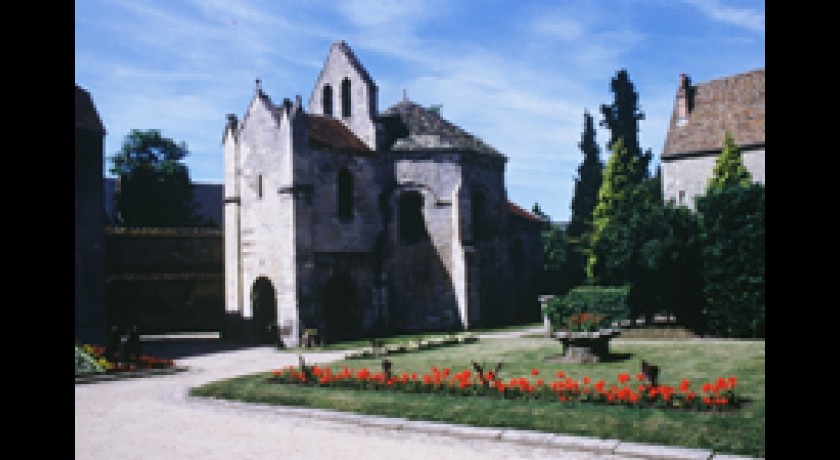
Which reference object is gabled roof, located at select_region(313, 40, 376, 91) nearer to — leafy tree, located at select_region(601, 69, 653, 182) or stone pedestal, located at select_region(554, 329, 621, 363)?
stone pedestal, located at select_region(554, 329, 621, 363)

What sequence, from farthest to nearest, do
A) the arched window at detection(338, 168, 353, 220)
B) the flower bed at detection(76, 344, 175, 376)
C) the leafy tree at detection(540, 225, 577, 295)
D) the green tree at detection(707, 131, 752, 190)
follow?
the leafy tree at detection(540, 225, 577, 295) → the green tree at detection(707, 131, 752, 190) → the arched window at detection(338, 168, 353, 220) → the flower bed at detection(76, 344, 175, 376)

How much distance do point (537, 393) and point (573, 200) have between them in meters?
48.2

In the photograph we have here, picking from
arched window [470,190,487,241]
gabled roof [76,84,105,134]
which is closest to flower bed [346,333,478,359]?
arched window [470,190,487,241]

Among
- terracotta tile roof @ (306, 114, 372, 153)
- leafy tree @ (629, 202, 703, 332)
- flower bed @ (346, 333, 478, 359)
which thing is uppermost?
terracotta tile roof @ (306, 114, 372, 153)

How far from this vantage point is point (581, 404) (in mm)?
10594

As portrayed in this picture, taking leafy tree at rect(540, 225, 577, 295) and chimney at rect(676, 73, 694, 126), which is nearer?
chimney at rect(676, 73, 694, 126)

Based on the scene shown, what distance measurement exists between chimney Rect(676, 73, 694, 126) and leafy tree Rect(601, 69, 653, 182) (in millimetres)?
14138

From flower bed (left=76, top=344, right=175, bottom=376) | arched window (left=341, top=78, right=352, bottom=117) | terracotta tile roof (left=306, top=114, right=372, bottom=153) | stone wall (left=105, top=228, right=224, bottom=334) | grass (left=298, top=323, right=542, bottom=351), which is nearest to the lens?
flower bed (left=76, top=344, right=175, bottom=376)

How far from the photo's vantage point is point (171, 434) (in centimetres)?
1064

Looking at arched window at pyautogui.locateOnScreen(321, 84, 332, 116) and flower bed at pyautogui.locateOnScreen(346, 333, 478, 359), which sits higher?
arched window at pyautogui.locateOnScreen(321, 84, 332, 116)

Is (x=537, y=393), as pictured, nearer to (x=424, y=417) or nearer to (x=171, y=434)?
(x=424, y=417)

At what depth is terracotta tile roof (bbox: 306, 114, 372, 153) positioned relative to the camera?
27.8 metres

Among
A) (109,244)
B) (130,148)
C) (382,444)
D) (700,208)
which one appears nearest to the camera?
(382,444)
